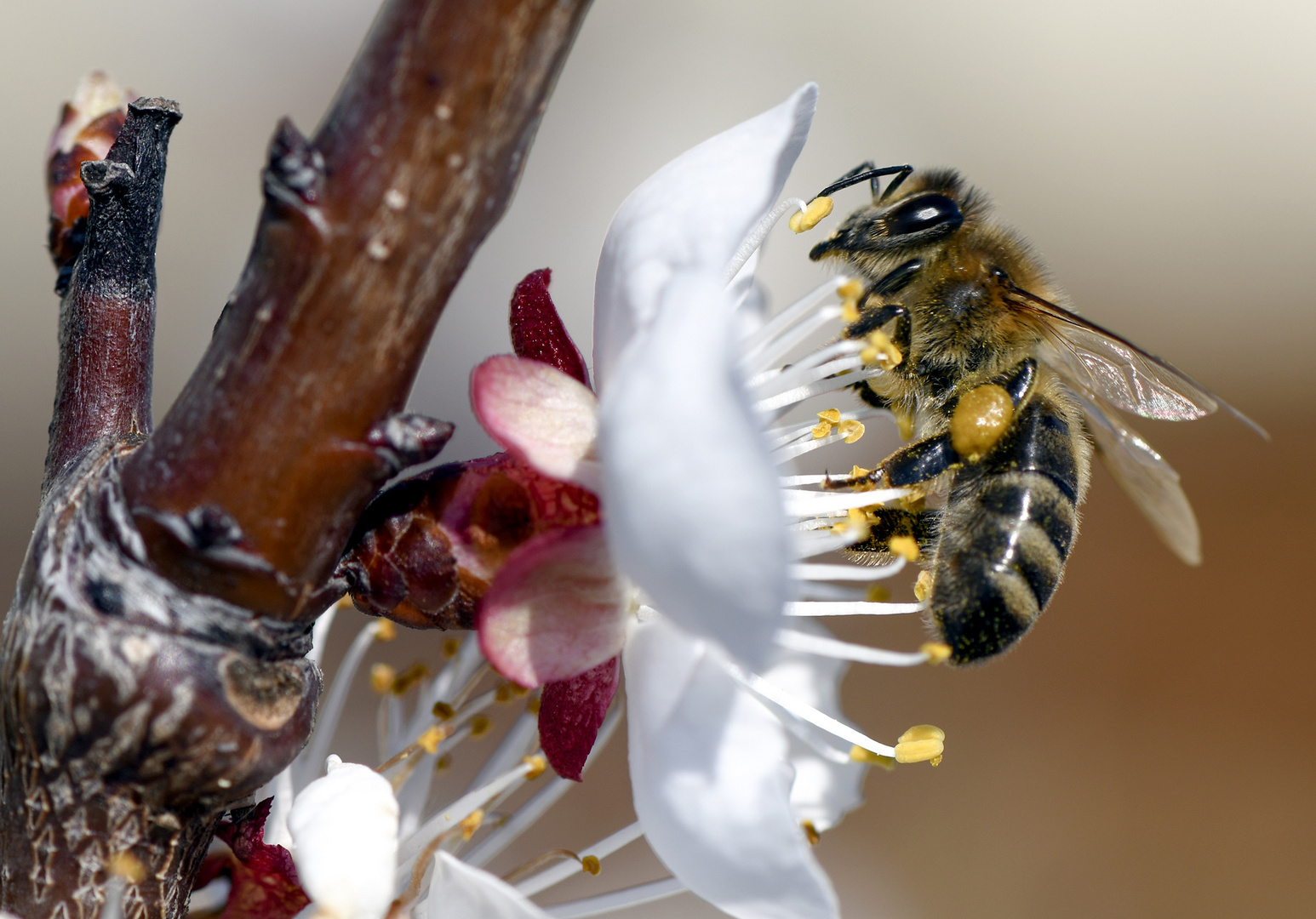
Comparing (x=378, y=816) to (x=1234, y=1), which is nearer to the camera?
(x=378, y=816)

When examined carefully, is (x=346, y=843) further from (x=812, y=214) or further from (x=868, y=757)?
(x=812, y=214)

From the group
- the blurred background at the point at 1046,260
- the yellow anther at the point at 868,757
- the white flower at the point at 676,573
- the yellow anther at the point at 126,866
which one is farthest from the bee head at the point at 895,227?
the blurred background at the point at 1046,260

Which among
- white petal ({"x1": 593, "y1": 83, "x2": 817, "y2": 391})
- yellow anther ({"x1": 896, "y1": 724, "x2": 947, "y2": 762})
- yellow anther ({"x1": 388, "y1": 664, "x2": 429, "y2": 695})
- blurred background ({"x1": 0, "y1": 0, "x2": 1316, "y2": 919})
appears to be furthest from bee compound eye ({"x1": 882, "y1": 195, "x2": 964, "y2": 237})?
blurred background ({"x1": 0, "y1": 0, "x2": 1316, "y2": 919})

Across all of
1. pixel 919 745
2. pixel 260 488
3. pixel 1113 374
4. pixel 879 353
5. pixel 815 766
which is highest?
pixel 260 488

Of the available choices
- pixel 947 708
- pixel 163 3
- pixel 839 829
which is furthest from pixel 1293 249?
pixel 163 3

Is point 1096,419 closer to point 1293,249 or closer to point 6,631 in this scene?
point 6,631

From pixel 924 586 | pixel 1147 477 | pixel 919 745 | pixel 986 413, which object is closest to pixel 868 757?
pixel 919 745
